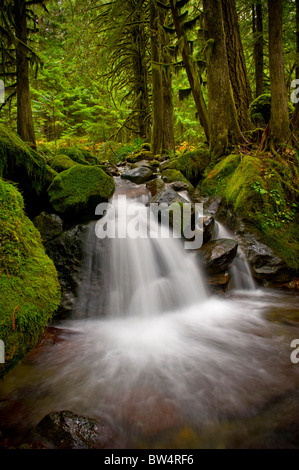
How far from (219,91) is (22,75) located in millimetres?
5819

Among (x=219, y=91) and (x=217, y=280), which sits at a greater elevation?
(x=219, y=91)

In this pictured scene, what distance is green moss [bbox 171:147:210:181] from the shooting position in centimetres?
701

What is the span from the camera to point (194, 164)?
7035 mm

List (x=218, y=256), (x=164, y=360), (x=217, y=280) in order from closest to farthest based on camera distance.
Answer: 1. (x=164, y=360)
2. (x=218, y=256)
3. (x=217, y=280)

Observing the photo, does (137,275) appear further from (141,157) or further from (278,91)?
(141,157)

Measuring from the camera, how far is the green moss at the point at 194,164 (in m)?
7.01

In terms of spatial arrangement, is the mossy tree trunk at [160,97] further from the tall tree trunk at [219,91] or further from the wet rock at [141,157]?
the tall tree trunk at [219,91]

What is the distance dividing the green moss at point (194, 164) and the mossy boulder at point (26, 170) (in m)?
3.69

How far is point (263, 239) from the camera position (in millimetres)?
4938

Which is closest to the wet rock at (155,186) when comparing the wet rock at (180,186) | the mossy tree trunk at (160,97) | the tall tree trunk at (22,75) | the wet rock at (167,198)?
the wet rock at (180,186)

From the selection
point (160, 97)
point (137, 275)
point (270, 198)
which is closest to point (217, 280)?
point (137, 275)

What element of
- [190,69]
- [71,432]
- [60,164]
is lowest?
[71,432]

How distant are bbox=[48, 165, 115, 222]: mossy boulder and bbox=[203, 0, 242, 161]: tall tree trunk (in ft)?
11.5

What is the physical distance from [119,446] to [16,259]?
72.7 inches
